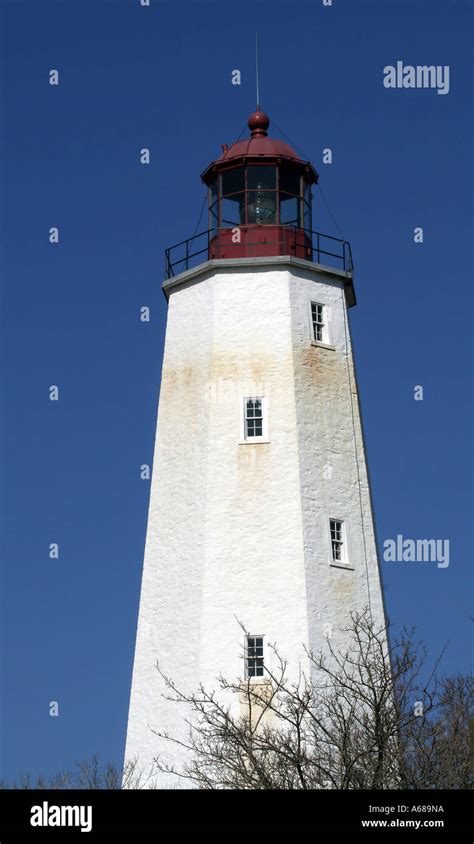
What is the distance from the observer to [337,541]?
3806 cm

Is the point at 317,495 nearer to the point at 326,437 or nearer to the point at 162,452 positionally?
the point at 326,437

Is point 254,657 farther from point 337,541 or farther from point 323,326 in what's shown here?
point 323,326

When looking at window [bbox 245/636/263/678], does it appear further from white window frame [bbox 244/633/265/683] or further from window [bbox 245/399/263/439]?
window [bbox 245/399/263/439]

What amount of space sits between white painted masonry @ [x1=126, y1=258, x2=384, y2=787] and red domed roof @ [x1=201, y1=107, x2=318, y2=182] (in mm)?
3088

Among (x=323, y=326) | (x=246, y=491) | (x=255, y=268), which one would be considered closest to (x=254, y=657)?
(x=246, y=491)

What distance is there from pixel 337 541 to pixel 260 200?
30.8 ft

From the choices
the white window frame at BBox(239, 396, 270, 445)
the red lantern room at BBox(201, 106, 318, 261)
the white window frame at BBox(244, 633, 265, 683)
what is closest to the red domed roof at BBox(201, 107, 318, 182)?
the red lantern room at BBox(201, 106, 318, 261)

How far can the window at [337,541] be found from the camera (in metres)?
37.9

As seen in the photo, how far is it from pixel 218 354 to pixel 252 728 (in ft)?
31.2

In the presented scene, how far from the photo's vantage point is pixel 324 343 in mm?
39906

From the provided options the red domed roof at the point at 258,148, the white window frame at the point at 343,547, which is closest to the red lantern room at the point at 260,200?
the red domed roof at the point at 258,148

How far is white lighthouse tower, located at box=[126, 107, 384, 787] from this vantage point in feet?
121

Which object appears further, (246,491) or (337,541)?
(337,541)
